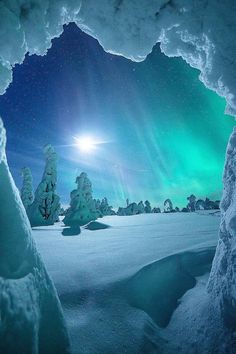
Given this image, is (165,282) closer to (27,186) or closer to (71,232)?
(71,232)

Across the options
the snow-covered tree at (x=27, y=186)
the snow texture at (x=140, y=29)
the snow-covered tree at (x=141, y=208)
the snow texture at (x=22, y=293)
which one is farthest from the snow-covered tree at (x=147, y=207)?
the snow texture at (x=22, y=293)

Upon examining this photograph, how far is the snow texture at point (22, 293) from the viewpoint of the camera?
2.05m

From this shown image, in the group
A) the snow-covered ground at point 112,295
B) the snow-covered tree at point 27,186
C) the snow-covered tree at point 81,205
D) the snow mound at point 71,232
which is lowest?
the snow-covered ground at point 112,295

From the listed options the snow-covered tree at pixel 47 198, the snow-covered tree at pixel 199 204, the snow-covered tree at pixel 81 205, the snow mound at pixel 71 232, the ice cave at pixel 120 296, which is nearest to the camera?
the ice cave at pixel 120 296

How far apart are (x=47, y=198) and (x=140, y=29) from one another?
22.9 m

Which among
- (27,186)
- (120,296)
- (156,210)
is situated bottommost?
(120,296)

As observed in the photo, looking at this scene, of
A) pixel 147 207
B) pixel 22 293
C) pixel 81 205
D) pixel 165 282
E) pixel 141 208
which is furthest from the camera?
pixel 147 207

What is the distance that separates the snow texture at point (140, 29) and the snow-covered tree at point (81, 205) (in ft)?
69.0

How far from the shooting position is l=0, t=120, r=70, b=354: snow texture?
205cm

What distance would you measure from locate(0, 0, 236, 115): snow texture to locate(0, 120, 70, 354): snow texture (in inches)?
48.3

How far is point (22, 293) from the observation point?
7.47ft

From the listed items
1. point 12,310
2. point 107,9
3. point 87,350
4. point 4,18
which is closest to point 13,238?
point 12,310

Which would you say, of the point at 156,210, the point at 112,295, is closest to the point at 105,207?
the point at 156,210

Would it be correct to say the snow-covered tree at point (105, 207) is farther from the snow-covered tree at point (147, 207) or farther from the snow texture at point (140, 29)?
the snow texture at point (140, 29)
